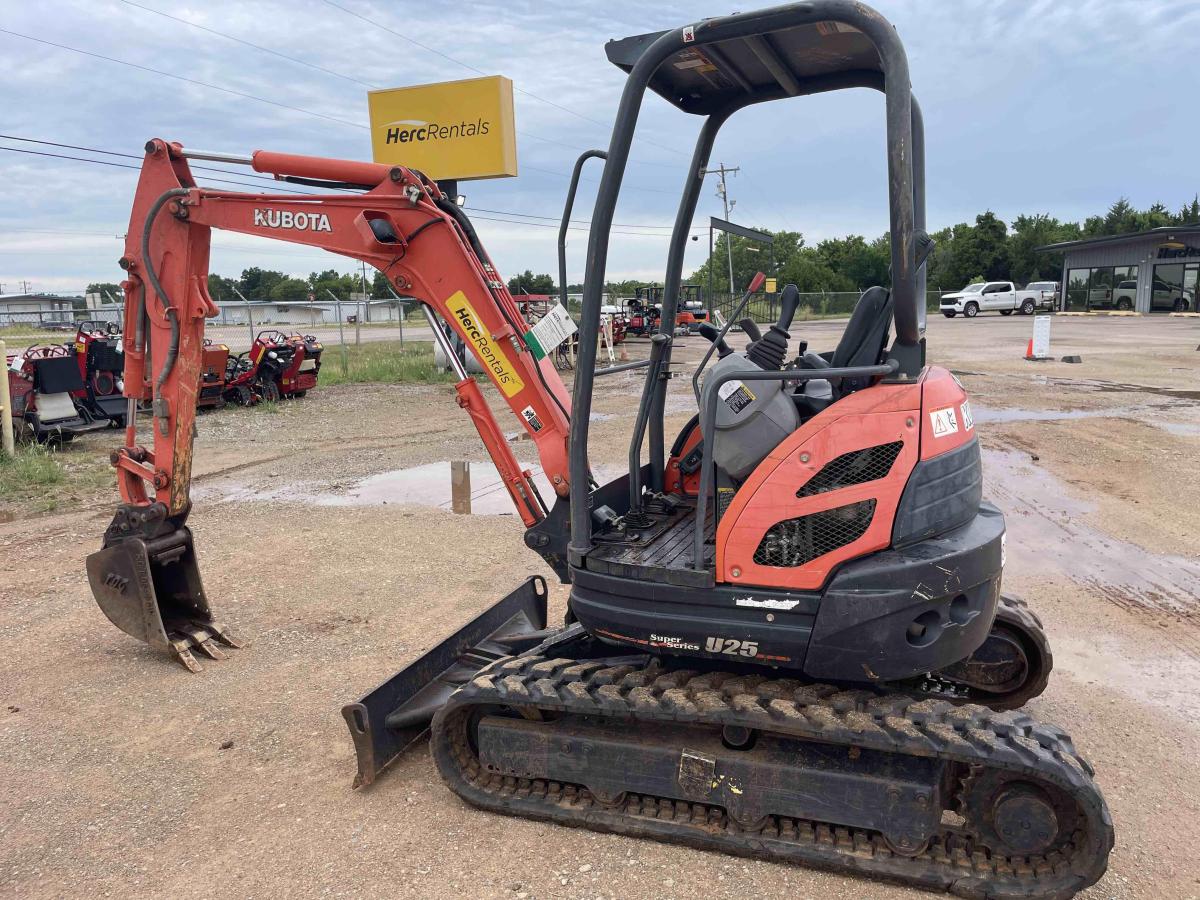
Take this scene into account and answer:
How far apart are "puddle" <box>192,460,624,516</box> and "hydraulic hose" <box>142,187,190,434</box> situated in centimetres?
326

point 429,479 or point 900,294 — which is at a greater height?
point 900,294

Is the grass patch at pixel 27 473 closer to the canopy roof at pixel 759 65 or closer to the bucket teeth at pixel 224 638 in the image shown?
the bucket teeth at pixel 224 638

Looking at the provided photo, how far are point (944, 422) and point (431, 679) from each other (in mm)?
2650

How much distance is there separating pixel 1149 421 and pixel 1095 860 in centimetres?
1081

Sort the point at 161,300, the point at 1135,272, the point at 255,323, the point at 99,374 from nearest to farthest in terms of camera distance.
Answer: the point at 161,300
the point at 99,374
the point at 255,323
the point at 1135,272

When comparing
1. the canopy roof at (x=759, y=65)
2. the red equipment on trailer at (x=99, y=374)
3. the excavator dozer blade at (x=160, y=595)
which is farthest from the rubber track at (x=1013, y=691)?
the red equipment on trailer at (x=99, y=374)

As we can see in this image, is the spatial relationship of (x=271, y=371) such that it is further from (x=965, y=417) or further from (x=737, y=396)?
(x=965, y=417)

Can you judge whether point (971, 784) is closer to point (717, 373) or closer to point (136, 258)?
point (717, 373)

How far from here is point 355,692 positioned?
4715mm

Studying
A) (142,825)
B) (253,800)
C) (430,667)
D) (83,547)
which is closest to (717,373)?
(430,667)

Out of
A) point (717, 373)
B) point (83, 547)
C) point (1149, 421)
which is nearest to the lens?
point (717, 373)

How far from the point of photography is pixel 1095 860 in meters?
2.90

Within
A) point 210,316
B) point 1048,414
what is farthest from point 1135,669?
point 1048,414

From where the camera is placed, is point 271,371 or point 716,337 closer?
point 716,337
